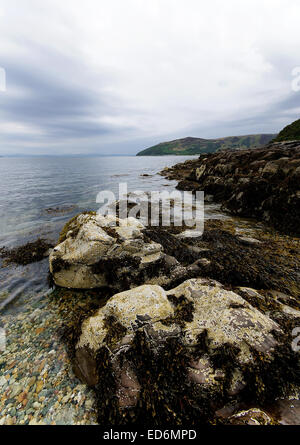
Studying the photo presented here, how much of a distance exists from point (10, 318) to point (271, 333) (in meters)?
7.44

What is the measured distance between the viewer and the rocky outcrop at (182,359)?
126 inches

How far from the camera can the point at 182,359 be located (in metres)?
3.55

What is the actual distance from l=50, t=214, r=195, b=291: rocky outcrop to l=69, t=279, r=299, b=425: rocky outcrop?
1990 mm

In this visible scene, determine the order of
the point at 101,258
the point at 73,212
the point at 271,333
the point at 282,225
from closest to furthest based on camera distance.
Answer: the point at 271,333, the point at 101,258, the point at 282,225, the point at 73,212

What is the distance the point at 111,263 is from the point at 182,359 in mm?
A: 3930

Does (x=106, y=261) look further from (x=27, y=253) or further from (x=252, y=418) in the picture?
(x=27, y=253)

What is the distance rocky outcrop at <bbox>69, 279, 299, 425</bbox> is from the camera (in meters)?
3.21

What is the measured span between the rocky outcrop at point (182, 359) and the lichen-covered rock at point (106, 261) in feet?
6.75

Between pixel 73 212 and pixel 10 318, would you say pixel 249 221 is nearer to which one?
pixel 10 318

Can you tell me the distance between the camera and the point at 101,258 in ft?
22.1
